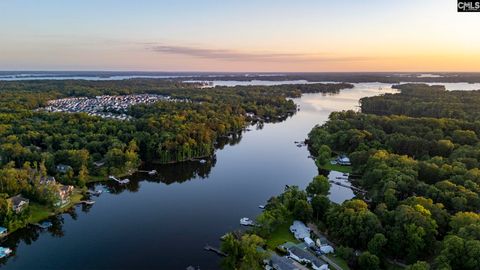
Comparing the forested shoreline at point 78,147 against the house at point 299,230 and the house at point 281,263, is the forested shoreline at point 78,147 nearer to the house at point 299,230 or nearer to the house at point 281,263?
the house at point 281,263

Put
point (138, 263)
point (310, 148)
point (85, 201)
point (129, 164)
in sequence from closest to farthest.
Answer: point (138, 263) < point (85, 201) < point (129, 164) < point (310, 148)

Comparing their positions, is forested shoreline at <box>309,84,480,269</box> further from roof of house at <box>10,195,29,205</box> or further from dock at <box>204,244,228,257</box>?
roof of house at <box>10,195,29,205</box>

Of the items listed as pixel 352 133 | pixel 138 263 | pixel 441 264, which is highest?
pixel 352 133

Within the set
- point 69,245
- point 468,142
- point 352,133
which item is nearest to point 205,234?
point 69,245

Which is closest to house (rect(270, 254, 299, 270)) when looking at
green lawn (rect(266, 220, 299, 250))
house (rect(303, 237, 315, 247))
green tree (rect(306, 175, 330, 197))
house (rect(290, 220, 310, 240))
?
green lawn (rect(266, 220, 299, 250))

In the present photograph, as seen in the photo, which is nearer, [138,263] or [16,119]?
[138,263]

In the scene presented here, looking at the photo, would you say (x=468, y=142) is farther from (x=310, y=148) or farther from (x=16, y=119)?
Answer: (x=16, y=119)

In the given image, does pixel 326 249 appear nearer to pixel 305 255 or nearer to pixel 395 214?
pixel 305 255
